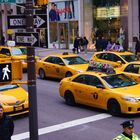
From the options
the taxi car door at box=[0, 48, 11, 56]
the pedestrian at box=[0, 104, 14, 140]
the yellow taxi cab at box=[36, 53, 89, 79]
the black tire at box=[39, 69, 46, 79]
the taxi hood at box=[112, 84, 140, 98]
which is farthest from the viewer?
the taxi car door at box=[0, 48, 11, 56]

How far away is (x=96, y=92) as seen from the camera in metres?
15.5

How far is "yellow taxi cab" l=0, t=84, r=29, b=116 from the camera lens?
14.2 metres

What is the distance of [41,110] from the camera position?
638 inches

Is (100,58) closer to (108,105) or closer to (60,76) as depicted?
(60,76)

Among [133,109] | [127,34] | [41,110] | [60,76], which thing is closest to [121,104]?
[133,109]

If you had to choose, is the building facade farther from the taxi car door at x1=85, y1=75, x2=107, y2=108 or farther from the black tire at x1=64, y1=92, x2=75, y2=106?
the taxi car door at x1=85, y1=75, x2=107, y2=108

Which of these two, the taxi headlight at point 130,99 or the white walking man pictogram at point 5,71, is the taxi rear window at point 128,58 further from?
the white walking man pictogram at point 5,71

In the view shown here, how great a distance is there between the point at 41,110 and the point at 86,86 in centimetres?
183

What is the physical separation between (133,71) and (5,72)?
21.9ft

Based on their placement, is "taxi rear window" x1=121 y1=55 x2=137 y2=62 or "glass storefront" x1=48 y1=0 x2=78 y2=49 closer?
"taxi rear window" x1=121 y1=55 x2=137 y2=62

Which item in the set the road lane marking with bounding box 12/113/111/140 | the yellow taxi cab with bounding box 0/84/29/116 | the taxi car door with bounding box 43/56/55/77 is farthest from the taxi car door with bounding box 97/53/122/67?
the yellow taxi cab with bounding box 0/84/29/116

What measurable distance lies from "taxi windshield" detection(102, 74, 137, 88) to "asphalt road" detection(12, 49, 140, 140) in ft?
3.29

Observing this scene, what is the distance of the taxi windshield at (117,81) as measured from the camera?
50.6ft

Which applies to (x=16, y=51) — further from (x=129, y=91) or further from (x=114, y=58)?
(x=129, y=91)
